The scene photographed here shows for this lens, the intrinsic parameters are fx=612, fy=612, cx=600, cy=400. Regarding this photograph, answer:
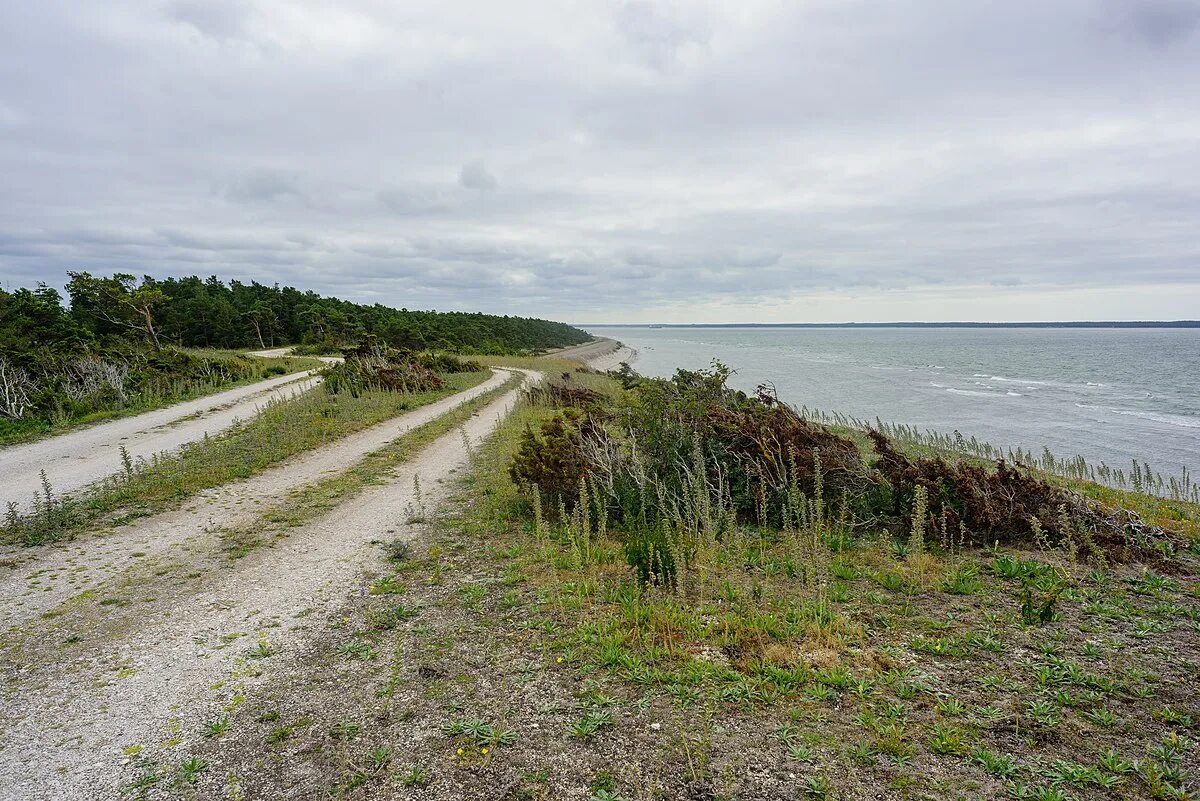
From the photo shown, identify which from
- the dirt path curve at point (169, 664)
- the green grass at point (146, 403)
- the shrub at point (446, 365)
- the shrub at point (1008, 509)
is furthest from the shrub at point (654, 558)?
the shrub at point (446, 365)

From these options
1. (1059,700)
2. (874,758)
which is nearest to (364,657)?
(874,758)

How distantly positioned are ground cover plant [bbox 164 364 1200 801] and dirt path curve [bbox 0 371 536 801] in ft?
1.46

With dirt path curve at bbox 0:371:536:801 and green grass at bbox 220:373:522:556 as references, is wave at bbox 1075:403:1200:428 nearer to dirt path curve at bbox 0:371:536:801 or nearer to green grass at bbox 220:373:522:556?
green grass at bbox 220:373:522:556

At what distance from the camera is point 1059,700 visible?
167 inches

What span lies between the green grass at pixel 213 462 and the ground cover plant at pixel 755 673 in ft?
16.2

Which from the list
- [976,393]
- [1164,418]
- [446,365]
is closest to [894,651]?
[1164,418]

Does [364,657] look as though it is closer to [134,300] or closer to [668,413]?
[668,413]

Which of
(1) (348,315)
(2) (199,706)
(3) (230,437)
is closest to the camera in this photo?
(2) (199,706)

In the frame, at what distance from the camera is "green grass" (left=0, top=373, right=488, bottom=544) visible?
8680mm

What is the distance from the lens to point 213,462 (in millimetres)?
12266

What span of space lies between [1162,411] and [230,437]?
1562 inches

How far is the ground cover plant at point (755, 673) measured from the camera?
3.71 m

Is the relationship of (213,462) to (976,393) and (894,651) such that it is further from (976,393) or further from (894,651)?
(976,393)

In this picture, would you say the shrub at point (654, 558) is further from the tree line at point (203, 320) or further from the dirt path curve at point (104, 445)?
the tree line at point (203, 320)
